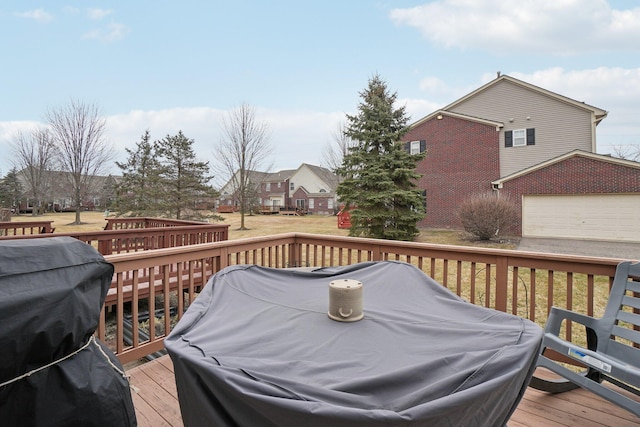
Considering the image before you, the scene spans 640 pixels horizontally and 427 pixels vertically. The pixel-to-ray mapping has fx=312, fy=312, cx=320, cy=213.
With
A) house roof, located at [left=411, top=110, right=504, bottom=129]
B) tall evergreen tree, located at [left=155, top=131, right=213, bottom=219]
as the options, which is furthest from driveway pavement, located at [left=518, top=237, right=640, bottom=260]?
tall evergreen tree, located at [left=155, top=131, right=213, bottom=219]

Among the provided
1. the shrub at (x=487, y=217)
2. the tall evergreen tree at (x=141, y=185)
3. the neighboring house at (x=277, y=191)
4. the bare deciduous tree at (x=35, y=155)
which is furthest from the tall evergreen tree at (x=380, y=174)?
the neighboring house at (x=277, y=191)

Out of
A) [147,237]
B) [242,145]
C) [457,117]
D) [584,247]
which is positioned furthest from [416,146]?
[147,237]

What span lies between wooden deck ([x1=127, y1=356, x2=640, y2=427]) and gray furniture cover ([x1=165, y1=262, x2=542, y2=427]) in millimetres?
977

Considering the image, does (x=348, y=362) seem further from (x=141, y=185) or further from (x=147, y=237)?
(x=141, y=185)

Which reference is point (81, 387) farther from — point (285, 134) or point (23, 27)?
point (285, 134)

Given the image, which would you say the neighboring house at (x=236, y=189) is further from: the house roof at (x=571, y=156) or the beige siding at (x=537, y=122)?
the beige siding at (x=537, y=122)

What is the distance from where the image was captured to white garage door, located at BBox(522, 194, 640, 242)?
35.4ft

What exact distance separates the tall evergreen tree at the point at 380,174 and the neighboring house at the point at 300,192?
1674cm

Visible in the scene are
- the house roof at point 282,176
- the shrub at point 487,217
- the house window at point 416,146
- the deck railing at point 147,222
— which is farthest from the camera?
the house roof at point 282,176

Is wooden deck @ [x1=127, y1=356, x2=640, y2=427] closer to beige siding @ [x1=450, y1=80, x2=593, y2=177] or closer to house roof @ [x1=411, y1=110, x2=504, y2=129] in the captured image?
beige siding @ [x1=450, y1=80, x2=593, y2=177]

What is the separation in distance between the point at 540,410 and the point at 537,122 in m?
16.1

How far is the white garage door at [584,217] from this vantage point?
35.4 feet

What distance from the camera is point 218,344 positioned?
1109 mm

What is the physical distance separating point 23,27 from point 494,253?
36.5 feet
